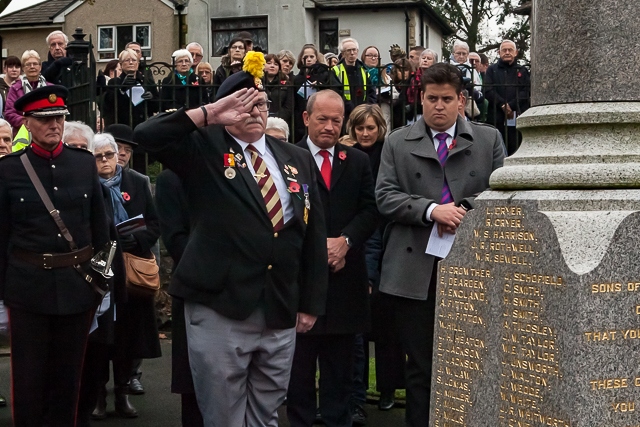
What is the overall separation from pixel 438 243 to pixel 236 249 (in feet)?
4.23

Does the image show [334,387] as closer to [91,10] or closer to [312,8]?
[312,8]

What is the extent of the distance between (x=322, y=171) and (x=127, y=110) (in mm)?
4812

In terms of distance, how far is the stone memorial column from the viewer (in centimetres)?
411

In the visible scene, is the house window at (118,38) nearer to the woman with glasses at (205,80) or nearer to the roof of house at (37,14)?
the roof of house at (37,14)

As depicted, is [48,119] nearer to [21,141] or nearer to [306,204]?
[306,204]

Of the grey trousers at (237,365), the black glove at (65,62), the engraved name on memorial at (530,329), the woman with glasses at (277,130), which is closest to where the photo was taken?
the engraved name on memorial at (530,329)

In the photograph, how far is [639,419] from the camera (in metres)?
4.17

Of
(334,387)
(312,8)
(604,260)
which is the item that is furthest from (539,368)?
(312,8)

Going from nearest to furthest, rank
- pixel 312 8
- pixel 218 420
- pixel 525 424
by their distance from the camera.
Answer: pixel 525 424 → pixel 218 420 → pixel 312 8

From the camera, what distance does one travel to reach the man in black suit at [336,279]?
21.9 ft

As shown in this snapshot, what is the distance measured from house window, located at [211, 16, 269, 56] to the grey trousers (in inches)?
1359

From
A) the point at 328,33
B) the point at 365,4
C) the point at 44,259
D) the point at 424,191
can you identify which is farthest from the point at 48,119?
the point at 328,33

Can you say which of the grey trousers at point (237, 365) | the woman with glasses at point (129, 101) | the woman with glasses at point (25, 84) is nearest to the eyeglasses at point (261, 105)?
the grey trousers at point (237, 365)

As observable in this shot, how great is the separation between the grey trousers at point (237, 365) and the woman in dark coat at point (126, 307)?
2.45 metres
